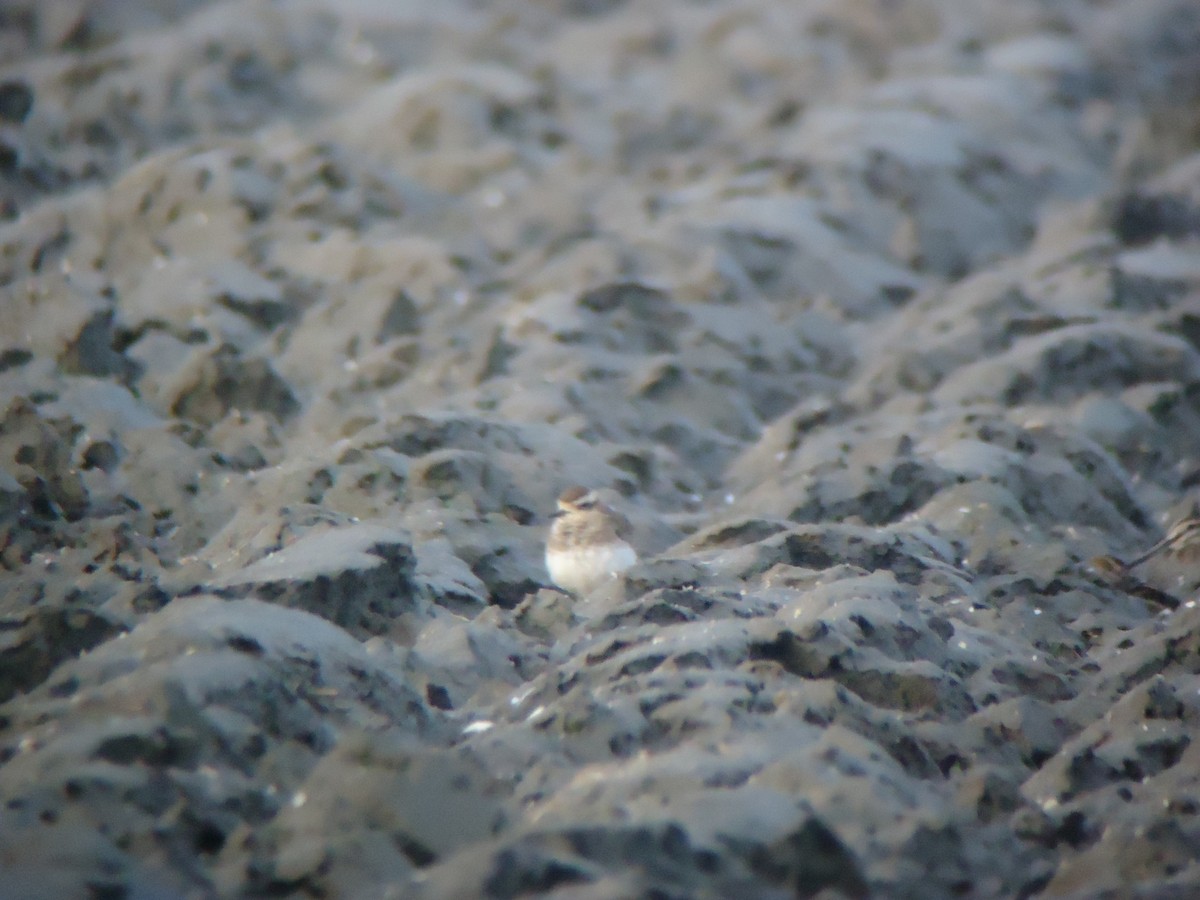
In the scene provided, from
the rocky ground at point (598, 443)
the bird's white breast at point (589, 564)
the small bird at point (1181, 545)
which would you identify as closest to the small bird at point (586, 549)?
the bird's white breast at point (589, 564)

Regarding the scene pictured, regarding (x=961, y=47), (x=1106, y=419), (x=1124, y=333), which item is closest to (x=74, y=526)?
(x=1106, y=419)

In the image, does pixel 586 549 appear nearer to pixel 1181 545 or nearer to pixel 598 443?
pixel 598 443

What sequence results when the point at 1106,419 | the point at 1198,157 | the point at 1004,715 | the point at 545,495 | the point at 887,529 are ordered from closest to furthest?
1. the point at 1004,715
2. the point at 887,529
3. the point at 545,495
4. the point at 1106,419
5. the point at 1198,157

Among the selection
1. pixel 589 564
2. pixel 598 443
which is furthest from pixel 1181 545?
pixel 598 443

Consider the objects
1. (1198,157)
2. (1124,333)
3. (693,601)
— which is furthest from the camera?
(1198,157)

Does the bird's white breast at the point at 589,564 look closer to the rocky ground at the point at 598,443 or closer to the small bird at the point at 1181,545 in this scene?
the rocky ground at the point at 598,443

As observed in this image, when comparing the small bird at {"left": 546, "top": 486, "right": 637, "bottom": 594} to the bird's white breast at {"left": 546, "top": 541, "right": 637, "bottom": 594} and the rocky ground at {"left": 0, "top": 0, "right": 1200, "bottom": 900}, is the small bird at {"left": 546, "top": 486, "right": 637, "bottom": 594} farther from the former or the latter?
the rocky ground at {"left": 0, "top": 0, "right": 1200, "bottom": 900}

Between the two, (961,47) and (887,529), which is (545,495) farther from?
(961,47)

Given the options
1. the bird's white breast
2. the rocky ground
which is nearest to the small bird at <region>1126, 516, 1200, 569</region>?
the rocky ground
